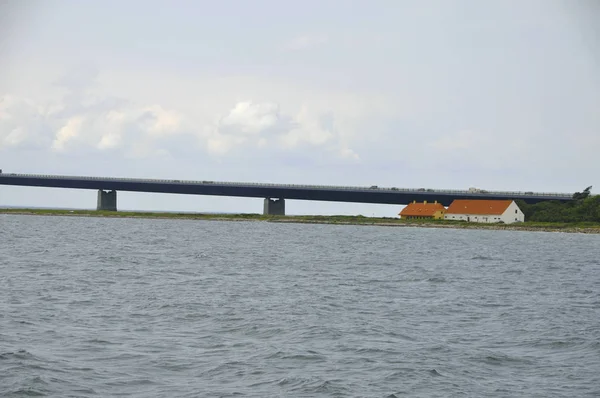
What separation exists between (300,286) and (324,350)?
51.9 feet

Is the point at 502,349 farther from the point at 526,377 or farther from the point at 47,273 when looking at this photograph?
the point at 47,273

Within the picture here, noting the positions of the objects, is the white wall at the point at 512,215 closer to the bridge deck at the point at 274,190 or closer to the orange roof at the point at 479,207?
the orange roof at the point at 479,207

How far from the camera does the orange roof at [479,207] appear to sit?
161 meters

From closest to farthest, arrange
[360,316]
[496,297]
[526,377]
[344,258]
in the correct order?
[526,377] < [360,316] < [496,297] < [344,258]

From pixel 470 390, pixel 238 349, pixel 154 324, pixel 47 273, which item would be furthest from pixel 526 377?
pixel 47 273

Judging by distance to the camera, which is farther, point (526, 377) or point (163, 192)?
point (163, 192)

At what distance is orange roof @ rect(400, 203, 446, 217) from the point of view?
552ft

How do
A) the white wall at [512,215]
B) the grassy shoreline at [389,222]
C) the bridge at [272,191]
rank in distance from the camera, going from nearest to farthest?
A: the grassy shoreline at [389,222], the white wall at [512,215], the bridge at [272,191]

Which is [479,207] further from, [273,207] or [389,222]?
[273,207]

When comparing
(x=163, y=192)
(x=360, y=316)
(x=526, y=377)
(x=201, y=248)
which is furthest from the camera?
(x=163, y=192)

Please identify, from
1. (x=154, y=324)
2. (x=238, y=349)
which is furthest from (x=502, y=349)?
(x=154, y=324)

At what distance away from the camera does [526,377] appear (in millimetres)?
20891

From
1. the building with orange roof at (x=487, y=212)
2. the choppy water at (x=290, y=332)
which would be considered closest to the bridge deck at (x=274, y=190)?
the building with orange roof at (x=487, y=212)

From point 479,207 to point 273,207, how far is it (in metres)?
50.1
